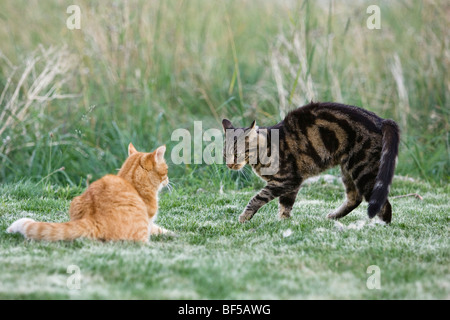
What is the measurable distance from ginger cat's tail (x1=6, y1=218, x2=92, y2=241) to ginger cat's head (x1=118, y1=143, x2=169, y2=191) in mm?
586

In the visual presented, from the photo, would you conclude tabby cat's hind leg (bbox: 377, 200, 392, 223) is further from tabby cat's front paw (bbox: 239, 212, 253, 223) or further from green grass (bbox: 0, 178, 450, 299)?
tabby cat's front paw (bbox: 239, 212, 253, 223)

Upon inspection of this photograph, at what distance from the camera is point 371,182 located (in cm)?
407

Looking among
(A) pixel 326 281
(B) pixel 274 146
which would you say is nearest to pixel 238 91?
(B) pixel 274 146

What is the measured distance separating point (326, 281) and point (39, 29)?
615 centimetres

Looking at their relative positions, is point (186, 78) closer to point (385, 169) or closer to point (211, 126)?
point (211, 126)

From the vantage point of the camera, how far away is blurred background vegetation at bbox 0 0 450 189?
6.00 meters

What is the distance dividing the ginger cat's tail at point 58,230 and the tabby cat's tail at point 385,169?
6.04 ft

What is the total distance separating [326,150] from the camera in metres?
4.30

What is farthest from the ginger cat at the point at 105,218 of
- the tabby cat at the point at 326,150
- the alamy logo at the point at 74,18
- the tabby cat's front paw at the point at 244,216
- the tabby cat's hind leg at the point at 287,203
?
the alamy logo at the point at 74,18

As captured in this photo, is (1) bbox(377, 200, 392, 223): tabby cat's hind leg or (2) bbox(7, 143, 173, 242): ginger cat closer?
(2) bbox(7, 143, 173, 242): ginger cat

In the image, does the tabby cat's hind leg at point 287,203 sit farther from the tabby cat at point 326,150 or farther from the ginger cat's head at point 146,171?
the ginger cat's head at point 146,171

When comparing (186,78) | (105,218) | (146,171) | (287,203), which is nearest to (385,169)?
(287,203)

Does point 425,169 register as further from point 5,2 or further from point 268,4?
point 5,2

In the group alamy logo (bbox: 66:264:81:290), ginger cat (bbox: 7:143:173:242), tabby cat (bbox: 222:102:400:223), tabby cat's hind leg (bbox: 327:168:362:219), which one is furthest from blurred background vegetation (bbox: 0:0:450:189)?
alamy logo (bbox: 66:264:81:290)
